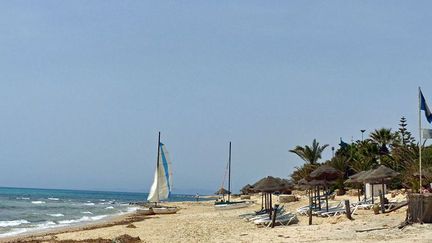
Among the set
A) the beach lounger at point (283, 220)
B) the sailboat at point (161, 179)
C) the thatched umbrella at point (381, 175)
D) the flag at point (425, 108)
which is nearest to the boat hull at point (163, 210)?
the sailboat at point (161, 179)

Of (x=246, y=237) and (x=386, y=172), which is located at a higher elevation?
(x=386, y=172)

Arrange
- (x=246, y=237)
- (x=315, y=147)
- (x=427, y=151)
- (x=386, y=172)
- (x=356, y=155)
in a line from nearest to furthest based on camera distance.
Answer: (x=246, y=237) < (x=386, y=172) < (x=427, y=151) < (x=356, y=155) < (x=315, y=147)

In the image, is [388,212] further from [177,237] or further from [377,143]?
[377,143]

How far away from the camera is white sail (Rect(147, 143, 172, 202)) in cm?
4991

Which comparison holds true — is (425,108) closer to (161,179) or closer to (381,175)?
(381,175)

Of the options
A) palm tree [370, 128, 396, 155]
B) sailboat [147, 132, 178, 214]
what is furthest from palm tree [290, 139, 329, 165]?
sailboat [147, 132, 178, 214]

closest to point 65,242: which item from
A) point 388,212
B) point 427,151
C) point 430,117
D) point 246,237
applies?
point 246,237

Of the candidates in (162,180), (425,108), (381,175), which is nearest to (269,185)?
(381,175)

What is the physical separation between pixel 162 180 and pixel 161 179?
0.13m

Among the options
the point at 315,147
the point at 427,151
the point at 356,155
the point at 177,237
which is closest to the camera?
the point at 177,237

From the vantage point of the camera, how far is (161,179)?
50562 mm

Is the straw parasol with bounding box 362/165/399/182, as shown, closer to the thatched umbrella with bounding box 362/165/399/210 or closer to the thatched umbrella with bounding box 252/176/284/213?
the thatched umbrella with bounding box 362/165/399/210

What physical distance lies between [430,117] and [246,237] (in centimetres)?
771

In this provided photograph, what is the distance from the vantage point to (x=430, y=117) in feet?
63.4
